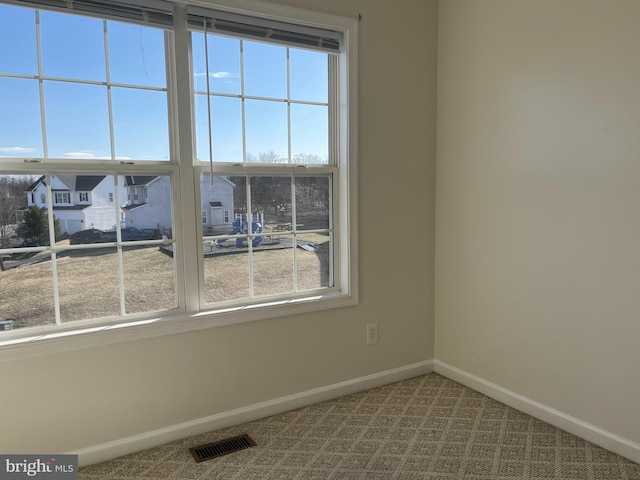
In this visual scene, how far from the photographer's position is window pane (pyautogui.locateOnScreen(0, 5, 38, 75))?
204cm

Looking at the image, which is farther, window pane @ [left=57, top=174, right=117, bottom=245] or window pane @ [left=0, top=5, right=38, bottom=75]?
window pane @ [left=57, top=174, right=117, bottom=245]

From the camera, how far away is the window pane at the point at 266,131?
264 cm

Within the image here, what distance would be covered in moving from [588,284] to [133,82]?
2.41 meters

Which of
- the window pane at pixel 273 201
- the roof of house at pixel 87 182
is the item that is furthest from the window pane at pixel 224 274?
the roof of house at pixel 87 182

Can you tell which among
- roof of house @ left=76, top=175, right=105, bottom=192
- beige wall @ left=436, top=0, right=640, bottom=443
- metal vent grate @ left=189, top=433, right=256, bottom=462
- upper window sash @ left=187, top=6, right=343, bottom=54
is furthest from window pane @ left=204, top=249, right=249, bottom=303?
beige wall @ left=436, top=0, right=640, bottom=443

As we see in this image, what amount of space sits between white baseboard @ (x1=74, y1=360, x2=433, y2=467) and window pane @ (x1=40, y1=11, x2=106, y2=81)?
1.73 metres

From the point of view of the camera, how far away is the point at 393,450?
239 centimetres

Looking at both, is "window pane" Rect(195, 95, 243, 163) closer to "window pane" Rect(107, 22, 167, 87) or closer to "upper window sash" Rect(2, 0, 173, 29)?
"window pane" Rect(107, 22, 167, 87)

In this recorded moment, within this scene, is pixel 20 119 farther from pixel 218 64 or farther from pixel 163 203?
pixel 218 64

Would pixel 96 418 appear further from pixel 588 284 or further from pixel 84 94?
pixel 588 284

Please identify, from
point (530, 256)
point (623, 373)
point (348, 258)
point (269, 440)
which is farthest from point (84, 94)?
point (623, 373)

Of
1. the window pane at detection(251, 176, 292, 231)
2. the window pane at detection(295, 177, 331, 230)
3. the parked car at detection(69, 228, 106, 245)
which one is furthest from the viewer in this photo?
the window pane at detection(295, 177, 331, 230)

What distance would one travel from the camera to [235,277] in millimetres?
2674

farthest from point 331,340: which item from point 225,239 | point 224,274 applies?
point 225,239
